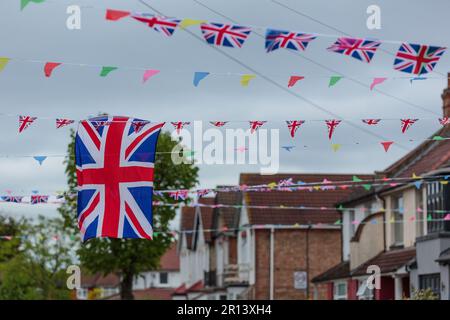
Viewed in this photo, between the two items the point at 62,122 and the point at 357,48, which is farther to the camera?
the point at 62,122

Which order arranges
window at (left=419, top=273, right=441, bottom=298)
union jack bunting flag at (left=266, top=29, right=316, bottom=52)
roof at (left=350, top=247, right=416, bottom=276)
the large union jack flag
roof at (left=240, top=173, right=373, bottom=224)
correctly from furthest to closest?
roof at (left=240, top=173, right=373, bottom=224) < roof at (left=350, top=247, right=416, bottom=276) < window at (left=419, top=273, right=441, bottom=298) < the large union jack flag < union jack bunting flag at (left=266, top=29, right=316, bottom=52)

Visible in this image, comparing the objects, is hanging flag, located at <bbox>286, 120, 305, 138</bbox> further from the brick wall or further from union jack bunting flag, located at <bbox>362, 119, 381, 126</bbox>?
the brick wall

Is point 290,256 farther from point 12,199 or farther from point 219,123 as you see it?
point 219,123

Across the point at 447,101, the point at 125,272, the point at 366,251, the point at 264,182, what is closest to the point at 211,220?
the point at 264,182

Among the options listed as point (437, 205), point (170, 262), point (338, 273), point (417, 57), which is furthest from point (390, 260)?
point (170, 262)

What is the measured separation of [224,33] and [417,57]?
264 cm

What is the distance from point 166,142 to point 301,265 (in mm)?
9188

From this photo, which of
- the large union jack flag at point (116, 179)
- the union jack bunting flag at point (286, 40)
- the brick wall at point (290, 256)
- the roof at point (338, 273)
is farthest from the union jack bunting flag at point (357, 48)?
the brick wall at point (290, 256)

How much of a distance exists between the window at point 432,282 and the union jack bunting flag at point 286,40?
19788 mm

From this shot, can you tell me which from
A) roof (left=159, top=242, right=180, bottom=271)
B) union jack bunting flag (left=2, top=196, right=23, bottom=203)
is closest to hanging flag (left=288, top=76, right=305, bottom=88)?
union jack bunting flag (left=2, top=196, right=23, bottom=203)

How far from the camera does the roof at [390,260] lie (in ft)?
118

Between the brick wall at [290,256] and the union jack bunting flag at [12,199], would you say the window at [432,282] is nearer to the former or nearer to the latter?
the union jack bunting flag at [12,199]

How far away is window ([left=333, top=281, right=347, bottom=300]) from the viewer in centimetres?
4434

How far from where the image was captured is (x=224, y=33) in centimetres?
1367
